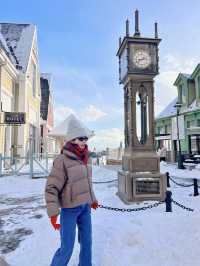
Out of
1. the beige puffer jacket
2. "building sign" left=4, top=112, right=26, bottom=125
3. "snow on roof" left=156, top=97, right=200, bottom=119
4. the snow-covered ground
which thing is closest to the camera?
the beige puffer jacket

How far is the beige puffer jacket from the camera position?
290 cm

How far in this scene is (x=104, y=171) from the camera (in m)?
16.0

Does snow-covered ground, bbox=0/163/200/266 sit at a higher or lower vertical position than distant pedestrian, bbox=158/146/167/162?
lower

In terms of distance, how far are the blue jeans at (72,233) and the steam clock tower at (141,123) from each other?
3.77 metres

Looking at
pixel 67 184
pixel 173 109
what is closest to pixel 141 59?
pixel 67 184

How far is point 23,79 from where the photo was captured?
64.3 feet

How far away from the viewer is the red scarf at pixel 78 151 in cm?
310

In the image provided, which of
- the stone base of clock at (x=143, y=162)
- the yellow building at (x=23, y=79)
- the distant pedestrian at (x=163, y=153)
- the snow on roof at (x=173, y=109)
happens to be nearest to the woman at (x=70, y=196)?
the stone base of clock at (x=143, y=162)

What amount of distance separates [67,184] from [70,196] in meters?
0.13

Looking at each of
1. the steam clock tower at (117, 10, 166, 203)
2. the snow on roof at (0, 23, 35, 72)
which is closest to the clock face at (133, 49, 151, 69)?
the steam clock tower at (117, 10, 166, 203)

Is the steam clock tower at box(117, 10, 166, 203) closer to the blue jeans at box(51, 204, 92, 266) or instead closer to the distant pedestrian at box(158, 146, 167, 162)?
the blue jeans at box(51, 204, 92, 266)

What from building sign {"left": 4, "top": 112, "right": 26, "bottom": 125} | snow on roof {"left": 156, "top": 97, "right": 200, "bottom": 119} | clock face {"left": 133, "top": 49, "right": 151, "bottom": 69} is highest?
snow on roof {"left": 156, "top": 97, "right": 200, "bottom": 119}

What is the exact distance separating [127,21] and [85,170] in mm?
5906

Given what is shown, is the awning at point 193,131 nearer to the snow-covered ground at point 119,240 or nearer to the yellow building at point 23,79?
the yellow building at point 23,79
